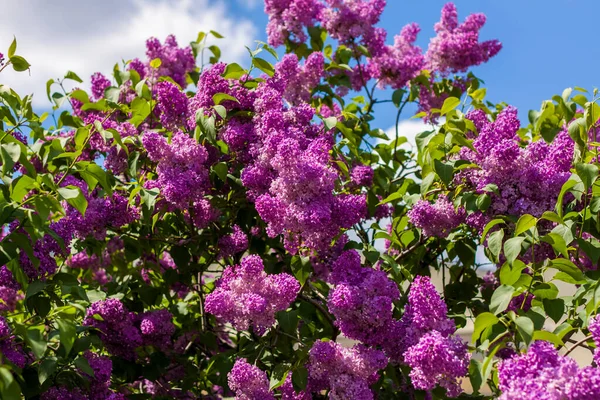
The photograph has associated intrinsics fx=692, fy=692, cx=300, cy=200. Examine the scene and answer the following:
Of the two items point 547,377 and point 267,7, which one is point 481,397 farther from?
point 267,7

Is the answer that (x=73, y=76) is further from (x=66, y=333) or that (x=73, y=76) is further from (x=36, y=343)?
(x=36, y=343)

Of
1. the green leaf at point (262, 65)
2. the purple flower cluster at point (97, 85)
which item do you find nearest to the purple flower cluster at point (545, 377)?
the green leaf at point (262, 65)

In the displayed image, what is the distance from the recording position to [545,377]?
1.59 m

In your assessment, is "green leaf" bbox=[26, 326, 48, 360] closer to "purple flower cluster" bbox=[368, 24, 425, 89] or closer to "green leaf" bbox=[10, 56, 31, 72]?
"green leaf" bbox=[10, 56, 31, 72]

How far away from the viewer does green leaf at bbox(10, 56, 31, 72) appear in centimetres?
242

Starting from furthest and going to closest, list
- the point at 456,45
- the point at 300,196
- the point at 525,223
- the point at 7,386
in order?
the point at 456,45
the point at 300,196
the point at 525,223
the point at 7,386

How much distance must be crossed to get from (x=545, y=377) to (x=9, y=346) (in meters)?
1.67

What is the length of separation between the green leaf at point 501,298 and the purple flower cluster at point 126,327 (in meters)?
1.46

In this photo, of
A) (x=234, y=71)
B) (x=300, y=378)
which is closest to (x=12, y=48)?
(x=234, y=71)

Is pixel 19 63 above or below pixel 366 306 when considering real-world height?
above

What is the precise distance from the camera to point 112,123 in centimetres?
303

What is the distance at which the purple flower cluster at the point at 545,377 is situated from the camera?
5.04ft

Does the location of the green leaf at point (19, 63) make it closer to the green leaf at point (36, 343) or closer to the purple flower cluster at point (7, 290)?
the purple flower cluster at point (7, 290)

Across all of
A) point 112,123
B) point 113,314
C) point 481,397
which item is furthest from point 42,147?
point 481,397
